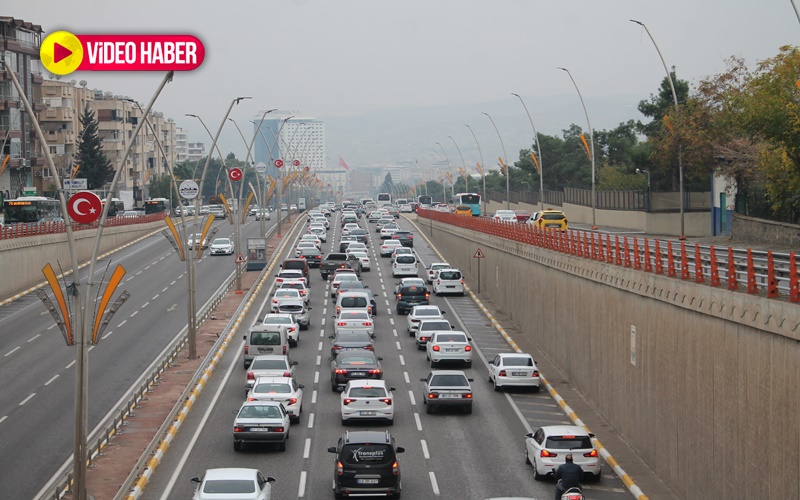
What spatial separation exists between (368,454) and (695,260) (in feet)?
29.6

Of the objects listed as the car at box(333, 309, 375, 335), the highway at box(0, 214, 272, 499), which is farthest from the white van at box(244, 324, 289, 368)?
the car at box(333, 309, 375, 335)

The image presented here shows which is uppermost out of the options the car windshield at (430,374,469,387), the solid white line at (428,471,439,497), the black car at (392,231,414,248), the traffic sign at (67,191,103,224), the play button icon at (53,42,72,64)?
the play button icon at (53,42,72,64)

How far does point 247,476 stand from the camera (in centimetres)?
2172

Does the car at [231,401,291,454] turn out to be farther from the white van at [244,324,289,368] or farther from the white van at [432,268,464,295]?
the white van at [432,268,464,295]

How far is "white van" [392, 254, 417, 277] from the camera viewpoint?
70.4 meters

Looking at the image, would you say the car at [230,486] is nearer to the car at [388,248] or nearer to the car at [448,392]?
the car at [448,392]

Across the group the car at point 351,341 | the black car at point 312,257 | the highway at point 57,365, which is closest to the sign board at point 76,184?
the highway at point 57,365

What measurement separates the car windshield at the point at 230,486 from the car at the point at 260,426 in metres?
6.88

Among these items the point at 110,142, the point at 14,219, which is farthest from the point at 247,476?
the point at 110,142

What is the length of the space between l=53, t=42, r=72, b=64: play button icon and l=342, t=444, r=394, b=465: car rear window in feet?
35.6

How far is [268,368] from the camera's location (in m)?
A: 36.3

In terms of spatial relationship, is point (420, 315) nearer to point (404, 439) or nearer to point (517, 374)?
point (517, 374)

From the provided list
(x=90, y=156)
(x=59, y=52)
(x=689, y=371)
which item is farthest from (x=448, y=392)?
(x=90, y=156)

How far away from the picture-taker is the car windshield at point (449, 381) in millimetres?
33844
